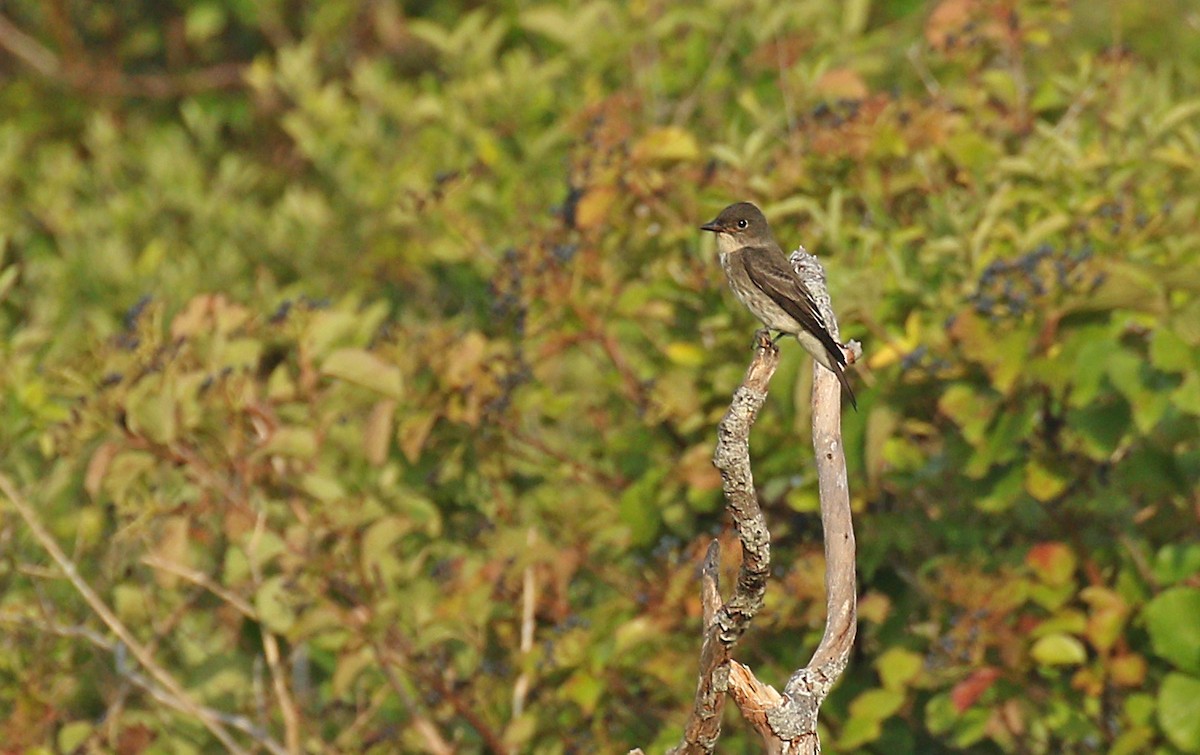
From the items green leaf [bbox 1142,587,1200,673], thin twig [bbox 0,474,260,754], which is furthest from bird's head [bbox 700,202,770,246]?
thin twig [bbox 0,474,260,754]

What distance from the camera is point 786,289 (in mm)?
5328

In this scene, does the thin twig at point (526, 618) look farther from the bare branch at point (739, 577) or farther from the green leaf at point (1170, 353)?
the bare branch at point (739, 577)

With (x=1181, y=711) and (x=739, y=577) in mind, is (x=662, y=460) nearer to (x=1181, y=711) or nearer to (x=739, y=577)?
(x=1181, y=711)

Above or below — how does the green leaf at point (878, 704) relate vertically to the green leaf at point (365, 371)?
below

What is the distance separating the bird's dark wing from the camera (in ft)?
15.6

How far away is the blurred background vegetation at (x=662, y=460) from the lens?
613 centimetres

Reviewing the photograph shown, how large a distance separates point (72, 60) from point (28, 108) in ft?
1.51

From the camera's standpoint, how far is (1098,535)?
6574 mm

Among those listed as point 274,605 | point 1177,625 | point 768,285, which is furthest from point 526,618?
point 1177,625

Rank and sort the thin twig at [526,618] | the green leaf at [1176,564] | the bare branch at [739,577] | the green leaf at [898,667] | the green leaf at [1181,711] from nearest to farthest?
the bare branch at [739,577] → the green leaf at [1181,711] → the green leaf at [1176,564] → the green leaf at [898,667] → the thin twig at [526,618]

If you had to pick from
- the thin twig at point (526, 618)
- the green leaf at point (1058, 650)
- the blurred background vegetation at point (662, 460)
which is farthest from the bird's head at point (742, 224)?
the green leaf at point (1058, 650)

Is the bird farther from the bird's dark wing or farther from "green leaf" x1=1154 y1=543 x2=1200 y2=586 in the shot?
"green leaf" x1=1154 y1=543 x2=1200 y2=586

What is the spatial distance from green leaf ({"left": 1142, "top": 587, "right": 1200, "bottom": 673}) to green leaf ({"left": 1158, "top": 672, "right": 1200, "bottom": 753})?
55 mm

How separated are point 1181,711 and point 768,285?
1932 mm
